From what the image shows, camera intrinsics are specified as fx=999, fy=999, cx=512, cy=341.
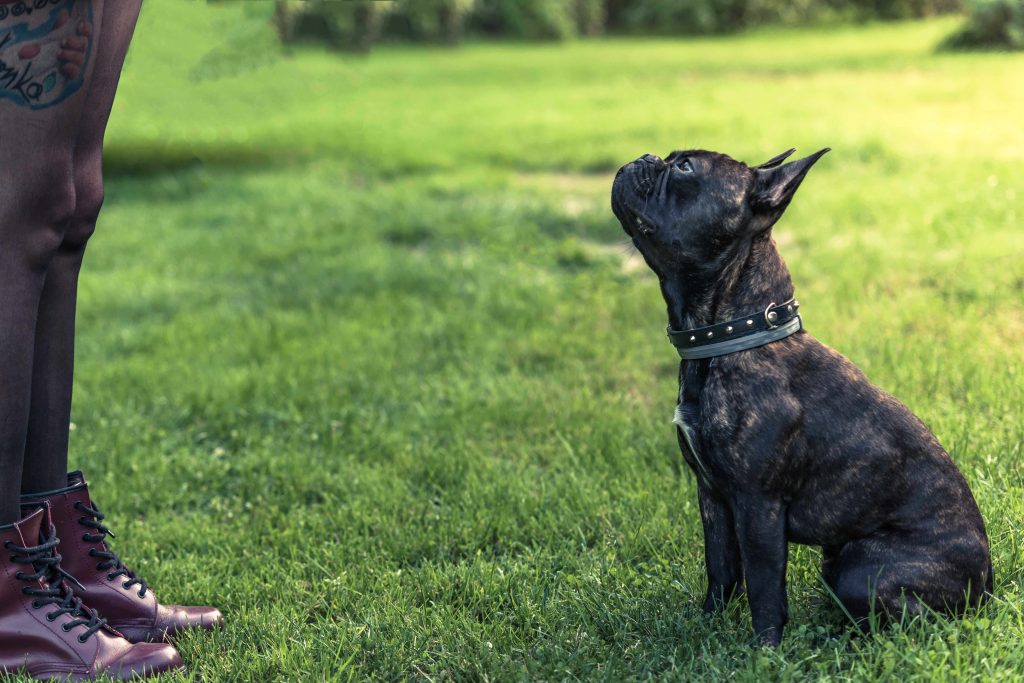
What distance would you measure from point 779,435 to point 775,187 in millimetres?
685

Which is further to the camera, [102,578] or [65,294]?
[102,578]

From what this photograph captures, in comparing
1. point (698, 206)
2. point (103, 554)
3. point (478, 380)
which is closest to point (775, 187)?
point (698, 206)

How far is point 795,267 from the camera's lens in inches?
284

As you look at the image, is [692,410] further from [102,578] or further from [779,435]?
[102,578]

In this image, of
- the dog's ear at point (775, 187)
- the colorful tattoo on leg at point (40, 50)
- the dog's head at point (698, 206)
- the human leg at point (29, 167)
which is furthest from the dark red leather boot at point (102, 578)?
the dog's ear at point (775, 187)

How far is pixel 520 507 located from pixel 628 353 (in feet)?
6.70

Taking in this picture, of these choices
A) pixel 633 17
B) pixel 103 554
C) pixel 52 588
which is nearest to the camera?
pixel 52 588

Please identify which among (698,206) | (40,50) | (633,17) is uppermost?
(633,17)

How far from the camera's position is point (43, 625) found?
2920 millimetres

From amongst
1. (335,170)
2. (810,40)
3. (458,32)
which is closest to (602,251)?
(335,170)

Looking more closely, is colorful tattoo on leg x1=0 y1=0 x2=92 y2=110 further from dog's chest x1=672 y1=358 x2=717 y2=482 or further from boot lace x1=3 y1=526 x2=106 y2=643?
dog's chest x1=672 y1=358 x2=717 y2=482

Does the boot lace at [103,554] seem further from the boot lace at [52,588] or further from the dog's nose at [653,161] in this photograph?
the dog's nose at [653,161]

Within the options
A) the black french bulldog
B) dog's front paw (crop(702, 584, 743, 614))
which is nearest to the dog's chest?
the black french bulldog

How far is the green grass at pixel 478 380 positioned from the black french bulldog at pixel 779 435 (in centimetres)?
16
